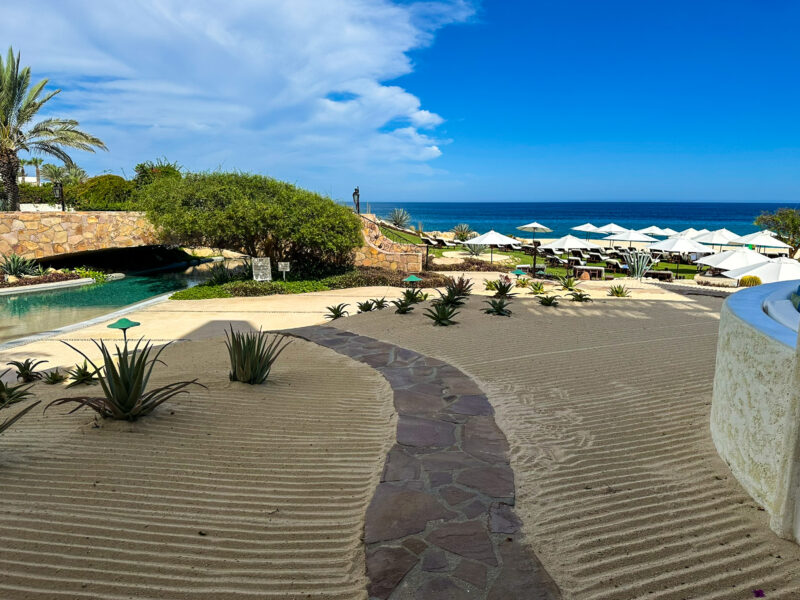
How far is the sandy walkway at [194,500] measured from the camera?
7.87 ft

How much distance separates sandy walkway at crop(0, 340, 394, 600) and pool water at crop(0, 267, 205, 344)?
8533mm

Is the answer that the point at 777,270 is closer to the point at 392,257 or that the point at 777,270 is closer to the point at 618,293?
the point at 618,293

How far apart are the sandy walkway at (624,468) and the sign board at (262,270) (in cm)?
963

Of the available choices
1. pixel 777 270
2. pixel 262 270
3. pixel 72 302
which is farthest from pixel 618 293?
pixel 72 302

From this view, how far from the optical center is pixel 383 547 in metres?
2.80

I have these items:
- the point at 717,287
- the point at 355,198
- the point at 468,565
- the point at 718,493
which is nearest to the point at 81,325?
the point at 468,565

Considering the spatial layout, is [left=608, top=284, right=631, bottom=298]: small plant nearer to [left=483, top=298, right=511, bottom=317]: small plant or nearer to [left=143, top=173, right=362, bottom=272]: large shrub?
[left=483, top=298, right=511, bottom=317]: small plant

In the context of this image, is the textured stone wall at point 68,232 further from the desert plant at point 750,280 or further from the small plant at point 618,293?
the desert plant at point 750,280

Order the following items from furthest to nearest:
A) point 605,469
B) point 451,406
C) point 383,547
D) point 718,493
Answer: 1. point 451,406
2. point 605,469
3. point 718,493
4. point 383,547

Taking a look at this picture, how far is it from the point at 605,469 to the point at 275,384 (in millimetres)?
3426

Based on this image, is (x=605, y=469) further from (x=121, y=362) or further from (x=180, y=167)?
(x=180, y=167)

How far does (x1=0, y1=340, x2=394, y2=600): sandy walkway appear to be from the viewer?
2.40m

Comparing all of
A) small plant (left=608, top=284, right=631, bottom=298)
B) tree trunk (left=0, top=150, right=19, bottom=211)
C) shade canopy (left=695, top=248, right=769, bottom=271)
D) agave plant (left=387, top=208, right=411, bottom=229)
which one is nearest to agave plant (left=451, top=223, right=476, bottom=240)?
agave plant (left=387, top=208, right=411, bottom=229)

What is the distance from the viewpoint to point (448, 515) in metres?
3.12
